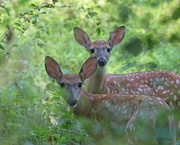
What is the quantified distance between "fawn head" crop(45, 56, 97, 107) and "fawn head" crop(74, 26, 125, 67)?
698 mm

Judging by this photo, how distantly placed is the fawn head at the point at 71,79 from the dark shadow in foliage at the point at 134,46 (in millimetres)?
3155

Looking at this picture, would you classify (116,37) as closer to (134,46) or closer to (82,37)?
(82,37)

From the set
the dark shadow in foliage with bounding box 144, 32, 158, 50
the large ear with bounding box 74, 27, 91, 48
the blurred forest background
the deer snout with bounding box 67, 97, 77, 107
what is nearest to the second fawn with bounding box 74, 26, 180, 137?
the blurred forest background

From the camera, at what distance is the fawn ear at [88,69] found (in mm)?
6355

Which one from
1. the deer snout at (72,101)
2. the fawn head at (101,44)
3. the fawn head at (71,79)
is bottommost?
the deer snout at (72,101)

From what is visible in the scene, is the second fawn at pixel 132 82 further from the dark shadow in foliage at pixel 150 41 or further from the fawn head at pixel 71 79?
the dark shadow in foliage at pixel 150 41

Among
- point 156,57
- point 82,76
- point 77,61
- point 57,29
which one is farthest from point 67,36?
point 82,76

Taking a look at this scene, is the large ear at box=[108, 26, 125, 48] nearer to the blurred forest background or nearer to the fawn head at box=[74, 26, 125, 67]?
the fawn head at box=[74, 26, 125, 67]

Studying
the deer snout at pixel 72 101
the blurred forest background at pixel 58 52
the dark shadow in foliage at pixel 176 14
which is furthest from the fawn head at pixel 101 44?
the dark shadow in foliage at pixel 176 14

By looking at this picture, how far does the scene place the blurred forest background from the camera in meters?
2.72

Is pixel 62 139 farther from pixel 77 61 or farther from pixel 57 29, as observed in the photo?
pixel 57 29

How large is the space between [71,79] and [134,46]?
3.41 meters

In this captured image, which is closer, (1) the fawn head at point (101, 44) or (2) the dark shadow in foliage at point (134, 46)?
(2) the dark shadow in foliage at point (134, 46)

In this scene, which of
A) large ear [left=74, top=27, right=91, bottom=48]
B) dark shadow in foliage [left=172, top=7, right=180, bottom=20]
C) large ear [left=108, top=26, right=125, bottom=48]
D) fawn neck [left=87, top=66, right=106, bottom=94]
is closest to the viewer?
dark shadow in foliage [left=172, top=7, right=180, bottom=20]
